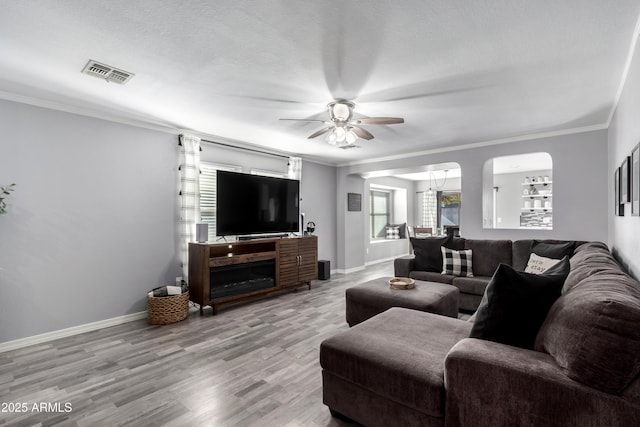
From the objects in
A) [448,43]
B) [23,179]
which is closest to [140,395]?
[23,179]

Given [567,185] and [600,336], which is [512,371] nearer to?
[600,336]

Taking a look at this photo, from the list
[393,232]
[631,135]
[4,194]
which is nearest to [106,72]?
[4,194]

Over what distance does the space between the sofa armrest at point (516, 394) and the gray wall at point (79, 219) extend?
379 cm

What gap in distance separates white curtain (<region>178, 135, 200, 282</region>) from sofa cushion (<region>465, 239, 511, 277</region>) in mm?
4000

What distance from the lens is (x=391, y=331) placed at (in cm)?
A: 200

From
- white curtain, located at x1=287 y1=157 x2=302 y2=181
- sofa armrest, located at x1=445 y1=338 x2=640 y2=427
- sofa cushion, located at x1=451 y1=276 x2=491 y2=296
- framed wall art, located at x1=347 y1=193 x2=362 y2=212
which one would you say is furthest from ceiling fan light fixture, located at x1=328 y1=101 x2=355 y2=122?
framed wall art, located at x1=347 y1=193 x2=362 y2=212

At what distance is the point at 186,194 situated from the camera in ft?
13.5

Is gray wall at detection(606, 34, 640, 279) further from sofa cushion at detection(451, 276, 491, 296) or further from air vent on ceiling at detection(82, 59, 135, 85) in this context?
air vent on ceiling at detection(82, 59, 135, 85)

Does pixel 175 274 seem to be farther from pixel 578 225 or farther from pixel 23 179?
pixel 578 225

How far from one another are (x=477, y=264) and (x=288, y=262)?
2823 millimetres

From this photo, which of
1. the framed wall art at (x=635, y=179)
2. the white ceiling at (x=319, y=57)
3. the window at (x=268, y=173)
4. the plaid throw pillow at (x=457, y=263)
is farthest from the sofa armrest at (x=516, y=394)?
the window at (x=268, y=173)

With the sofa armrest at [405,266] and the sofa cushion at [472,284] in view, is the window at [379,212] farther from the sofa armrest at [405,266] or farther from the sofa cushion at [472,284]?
the sofa cushion at [472,284]

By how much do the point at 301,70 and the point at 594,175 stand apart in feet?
13.8

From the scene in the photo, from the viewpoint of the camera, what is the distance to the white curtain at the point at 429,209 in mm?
9562
